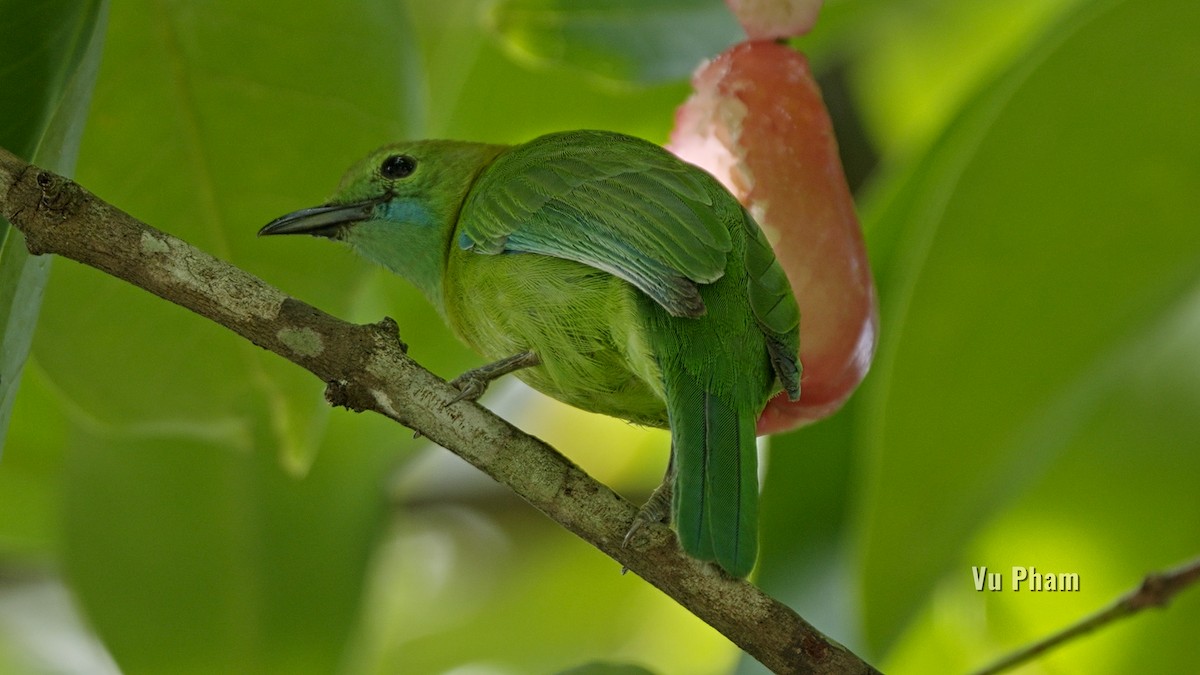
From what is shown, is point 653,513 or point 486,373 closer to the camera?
point 653,513

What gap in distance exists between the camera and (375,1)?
2275 mm

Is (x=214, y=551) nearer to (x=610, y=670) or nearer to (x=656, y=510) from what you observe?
(x=610, y=670)

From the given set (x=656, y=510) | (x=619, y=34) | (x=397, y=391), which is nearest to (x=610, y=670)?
(x=656, y=510)

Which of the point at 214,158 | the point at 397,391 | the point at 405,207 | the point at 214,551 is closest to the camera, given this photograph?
the point at 397,391

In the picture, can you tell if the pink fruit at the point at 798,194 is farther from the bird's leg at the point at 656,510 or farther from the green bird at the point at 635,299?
the bird's leg at the point at 656,510

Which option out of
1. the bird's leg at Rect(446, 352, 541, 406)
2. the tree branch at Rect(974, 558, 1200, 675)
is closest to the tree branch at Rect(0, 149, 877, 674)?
the bird's leg at Rect(446, 352, 541, 406)

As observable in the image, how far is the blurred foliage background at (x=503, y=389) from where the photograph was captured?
2.27 meters

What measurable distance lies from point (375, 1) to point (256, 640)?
1.35 m

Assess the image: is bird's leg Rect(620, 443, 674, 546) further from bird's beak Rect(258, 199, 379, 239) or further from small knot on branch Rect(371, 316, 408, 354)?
bird's beak Rect(258, 199, 379, 239)

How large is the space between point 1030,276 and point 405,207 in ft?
3.75

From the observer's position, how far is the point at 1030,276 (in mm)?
2365

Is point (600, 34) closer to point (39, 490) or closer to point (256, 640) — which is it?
point (256, 640)

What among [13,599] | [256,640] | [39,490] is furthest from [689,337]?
[13,599]

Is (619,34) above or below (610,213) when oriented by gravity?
above
